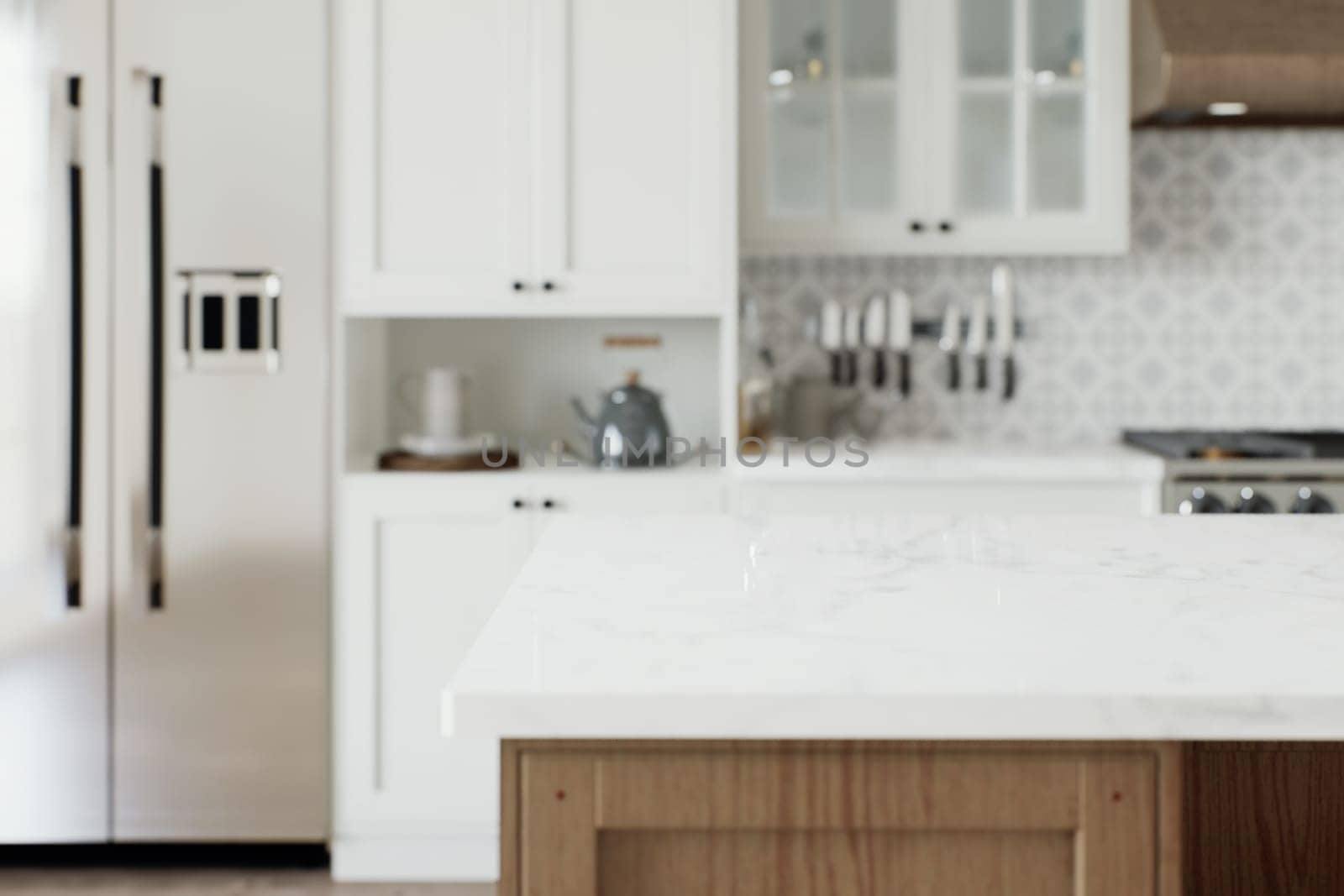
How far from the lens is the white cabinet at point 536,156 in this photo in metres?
3.13

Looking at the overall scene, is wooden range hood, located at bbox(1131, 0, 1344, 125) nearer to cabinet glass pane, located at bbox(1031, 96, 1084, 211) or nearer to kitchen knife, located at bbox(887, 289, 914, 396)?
cabinet glass pane, located at bbox(1031, 96, 1084, 211)

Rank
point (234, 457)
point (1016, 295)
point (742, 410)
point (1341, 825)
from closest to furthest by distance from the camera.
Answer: point (1341, 825)
point (234, 457)
point (742, 410)
point (1016, 295)

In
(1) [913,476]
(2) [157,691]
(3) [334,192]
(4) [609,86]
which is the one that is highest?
(4) [609,86]

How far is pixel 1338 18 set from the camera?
325 cm

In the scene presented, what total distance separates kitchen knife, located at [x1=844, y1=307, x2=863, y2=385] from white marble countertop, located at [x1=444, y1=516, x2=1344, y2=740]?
1797mm

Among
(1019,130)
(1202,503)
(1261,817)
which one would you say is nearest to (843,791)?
(1261,817)

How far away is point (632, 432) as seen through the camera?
10.5 ft

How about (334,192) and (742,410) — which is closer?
(334,192)

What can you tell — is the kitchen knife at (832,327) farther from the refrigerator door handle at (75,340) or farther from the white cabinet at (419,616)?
the refrigerator door handle at (75,340)

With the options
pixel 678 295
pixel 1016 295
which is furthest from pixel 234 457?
pixel 1016 295

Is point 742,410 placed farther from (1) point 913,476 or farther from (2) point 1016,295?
(2) point 1016,295

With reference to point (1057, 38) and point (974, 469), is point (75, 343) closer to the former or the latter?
point (974, 469)

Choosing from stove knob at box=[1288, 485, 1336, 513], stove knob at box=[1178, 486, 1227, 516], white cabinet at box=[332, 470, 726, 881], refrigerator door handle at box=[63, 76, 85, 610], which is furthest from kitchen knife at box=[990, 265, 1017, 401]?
refrigerator door handle at box=[63, 76, 85, 610]

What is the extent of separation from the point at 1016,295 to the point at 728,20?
1.12 meters
